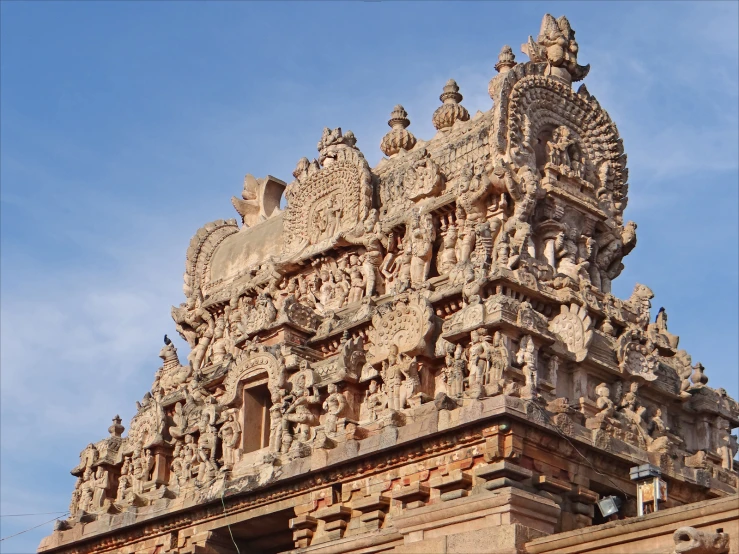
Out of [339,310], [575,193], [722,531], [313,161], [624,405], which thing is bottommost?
[722,531]

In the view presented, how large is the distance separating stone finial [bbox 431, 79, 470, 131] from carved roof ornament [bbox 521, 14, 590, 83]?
1908mm

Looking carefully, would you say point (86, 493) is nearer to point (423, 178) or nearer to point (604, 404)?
point (423, 178)

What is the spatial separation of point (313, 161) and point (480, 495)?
12206 millimetres

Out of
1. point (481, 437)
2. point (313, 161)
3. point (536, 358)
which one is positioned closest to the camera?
point (481, 437)

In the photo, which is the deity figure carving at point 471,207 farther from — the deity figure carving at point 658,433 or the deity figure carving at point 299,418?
the deity figure carving at point 658,433

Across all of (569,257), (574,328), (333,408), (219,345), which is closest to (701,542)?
(574,328)

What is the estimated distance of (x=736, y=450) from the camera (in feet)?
88.2

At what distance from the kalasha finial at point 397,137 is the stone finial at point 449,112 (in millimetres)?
826

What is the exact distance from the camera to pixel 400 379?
79.9ft

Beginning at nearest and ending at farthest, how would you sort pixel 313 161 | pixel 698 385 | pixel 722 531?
1. pixel 722 531
2. pixel 698 385
3. pixel 313 161

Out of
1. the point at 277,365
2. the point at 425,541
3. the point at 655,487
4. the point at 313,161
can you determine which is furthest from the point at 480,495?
the point at 313,161

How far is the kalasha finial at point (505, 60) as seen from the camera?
1089 inches

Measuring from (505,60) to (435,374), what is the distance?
715cm

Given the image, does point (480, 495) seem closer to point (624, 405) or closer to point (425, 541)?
point (425, 541)
